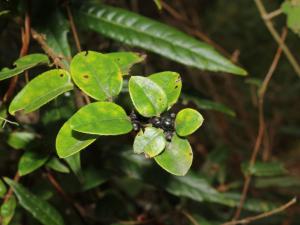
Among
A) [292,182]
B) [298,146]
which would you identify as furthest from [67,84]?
[298,146]

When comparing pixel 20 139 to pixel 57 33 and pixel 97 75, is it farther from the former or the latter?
pixel 97 75

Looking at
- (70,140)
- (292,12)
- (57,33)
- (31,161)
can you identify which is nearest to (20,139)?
(31,161)

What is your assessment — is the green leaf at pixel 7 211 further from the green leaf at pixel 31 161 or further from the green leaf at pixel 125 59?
the green leaf at pixel 125 59

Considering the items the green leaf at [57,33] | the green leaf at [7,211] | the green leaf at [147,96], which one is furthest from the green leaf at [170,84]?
the green leaf at [7,211]

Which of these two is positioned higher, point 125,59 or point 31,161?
point 125,59

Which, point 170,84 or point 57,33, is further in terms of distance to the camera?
point 57,33

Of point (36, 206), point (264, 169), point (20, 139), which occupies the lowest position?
point (264, 169)

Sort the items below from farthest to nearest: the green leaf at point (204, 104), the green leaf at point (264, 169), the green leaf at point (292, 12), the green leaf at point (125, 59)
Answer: the green leaf at point (264, 169) < the green leaf at point (292, 12) < the green leaf at point (204, 104) < the green leaf at point (125, 59)
